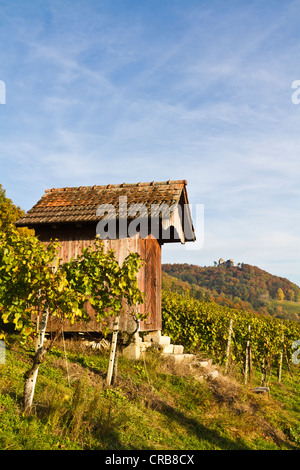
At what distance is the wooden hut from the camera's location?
10.7 metres

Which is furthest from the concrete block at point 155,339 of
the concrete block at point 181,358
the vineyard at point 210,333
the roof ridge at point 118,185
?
the roof ridge at point 118,185

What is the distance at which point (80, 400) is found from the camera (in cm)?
584

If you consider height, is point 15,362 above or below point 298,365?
above

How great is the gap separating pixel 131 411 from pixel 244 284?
130 metres

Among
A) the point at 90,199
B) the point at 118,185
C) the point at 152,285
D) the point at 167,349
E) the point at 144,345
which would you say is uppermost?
the point at 118,185

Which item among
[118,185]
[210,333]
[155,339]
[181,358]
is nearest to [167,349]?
[155,339]

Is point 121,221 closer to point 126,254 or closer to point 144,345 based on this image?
point 126,254

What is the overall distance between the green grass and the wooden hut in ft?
6.26

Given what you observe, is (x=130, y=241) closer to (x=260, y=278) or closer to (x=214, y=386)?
(x=214, y=386)

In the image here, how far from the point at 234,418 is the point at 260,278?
139 meters

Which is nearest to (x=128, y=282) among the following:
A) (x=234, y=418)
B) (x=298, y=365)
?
(x=234, y=418)

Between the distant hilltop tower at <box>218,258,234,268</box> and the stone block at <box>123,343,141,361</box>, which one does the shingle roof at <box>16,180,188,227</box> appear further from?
the distant hilltop tower at <box>218,258,234,268</box>

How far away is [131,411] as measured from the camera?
21.9ft

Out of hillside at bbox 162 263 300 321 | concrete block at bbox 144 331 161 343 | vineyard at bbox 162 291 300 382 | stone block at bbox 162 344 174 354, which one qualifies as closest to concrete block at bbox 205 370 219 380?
stone block at bbox 162 344 174 354
